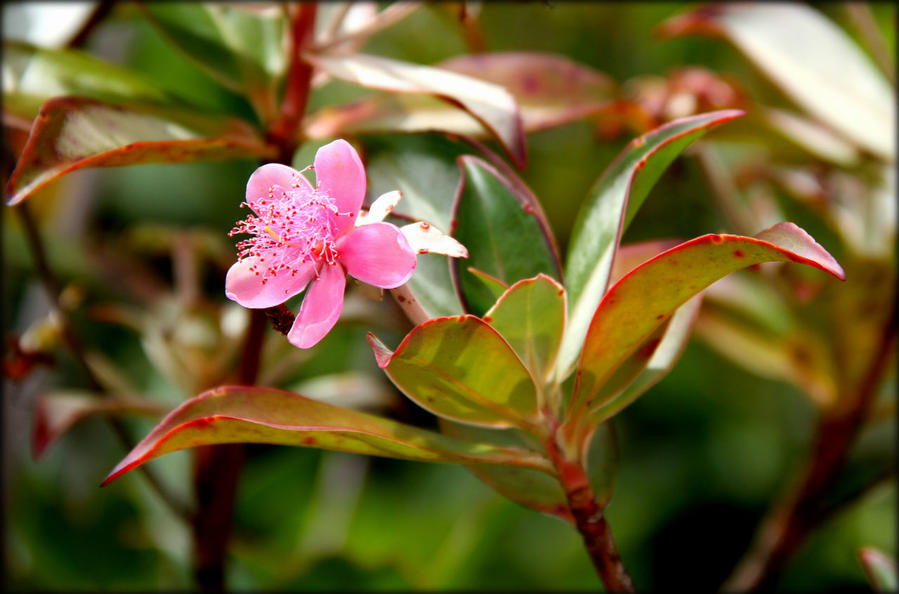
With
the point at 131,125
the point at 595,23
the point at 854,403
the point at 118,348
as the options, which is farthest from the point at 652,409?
the point at 131,125

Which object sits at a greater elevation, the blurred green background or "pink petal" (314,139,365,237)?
"pink petal" (314,139,365,237)

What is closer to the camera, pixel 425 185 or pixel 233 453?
pixel 425 185

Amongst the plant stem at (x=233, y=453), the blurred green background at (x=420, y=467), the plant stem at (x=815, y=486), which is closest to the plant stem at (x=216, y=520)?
the plant stem at (x=233, y=453)

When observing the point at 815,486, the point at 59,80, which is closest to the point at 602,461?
the point at 815,486

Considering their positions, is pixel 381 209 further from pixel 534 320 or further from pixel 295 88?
pixel 295 88

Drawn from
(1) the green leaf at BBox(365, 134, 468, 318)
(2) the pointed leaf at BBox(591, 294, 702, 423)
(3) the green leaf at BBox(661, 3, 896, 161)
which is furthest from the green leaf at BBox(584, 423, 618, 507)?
(3) the green leaf at BBox(661, 3, 896, 161)

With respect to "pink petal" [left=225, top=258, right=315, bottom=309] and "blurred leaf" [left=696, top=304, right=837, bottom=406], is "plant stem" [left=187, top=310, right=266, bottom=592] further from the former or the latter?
"blurred leaf" [left=696, top=304, right=837, bottom=406]
